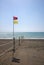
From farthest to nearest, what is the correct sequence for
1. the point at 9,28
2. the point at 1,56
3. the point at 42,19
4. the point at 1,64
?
the point at 9,28 → the point at 42,19 → the point at 1,56 → the point at 1,64

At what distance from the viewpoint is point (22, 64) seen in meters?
3.86

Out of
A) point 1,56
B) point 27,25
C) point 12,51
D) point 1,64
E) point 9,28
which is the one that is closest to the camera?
point 1,64

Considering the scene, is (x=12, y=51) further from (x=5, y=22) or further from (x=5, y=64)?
(x=5, y=22)

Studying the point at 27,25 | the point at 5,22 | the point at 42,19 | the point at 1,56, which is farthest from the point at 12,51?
the point at 27,25

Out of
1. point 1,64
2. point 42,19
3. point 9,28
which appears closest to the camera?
point 1,64

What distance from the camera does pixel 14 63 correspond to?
155 inches

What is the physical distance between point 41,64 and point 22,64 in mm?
464

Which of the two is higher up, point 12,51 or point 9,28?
point 9,28

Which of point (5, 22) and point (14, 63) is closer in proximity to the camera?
point (14, 63)

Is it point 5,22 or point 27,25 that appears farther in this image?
point 27,25

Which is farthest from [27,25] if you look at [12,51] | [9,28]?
[12,51]

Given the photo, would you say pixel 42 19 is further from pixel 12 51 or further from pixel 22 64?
pixel 22 64

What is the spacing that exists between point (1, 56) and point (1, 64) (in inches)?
33.7

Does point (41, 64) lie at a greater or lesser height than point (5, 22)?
lesser
